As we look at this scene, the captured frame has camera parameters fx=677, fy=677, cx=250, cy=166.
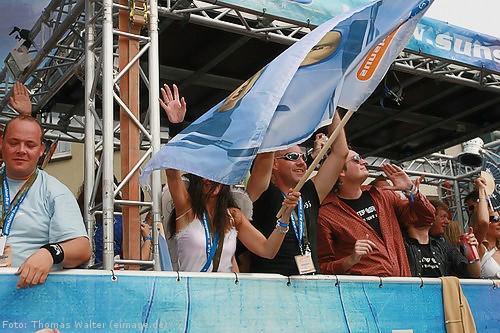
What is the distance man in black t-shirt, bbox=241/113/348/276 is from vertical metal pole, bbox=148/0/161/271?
57cm

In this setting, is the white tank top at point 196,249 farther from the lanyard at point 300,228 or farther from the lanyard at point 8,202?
the lanyard at point 8,202

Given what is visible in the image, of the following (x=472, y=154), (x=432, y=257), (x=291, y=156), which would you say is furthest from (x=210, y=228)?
(x=472, y=154)

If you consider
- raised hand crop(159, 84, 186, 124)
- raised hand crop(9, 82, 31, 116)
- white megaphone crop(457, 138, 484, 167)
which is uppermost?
white megaphone crop(457, 138, 484, 167)

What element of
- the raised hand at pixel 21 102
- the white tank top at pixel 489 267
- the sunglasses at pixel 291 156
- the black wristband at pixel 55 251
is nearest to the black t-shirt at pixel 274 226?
the sunglasses at pixel 291 156

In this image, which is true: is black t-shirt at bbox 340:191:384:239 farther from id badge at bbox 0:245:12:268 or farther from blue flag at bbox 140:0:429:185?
id badge at bbox 0:245:12:268

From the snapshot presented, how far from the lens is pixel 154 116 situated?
167 inches

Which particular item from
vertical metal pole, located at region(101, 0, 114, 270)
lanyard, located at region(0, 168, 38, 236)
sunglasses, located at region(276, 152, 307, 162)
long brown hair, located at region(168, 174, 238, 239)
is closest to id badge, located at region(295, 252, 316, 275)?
long brown hair, located at region(168, 174, 238, 239)

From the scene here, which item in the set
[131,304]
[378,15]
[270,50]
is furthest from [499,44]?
[131,304]

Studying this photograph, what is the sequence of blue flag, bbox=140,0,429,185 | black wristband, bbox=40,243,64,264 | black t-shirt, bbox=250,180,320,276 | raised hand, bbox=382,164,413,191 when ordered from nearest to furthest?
black wristband, bbox=40,243,64,264 < blue flag, bbox=140,0,429,185 < black t-shirt, bbox=250,180,320,276 < raised hand, bbox=382,164,413,191

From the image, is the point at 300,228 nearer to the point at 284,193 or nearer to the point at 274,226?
the point at 274,226

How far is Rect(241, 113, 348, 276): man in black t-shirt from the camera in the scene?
12.2ft

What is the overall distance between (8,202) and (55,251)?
438 mm

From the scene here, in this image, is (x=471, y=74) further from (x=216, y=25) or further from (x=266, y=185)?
(x=266, y=185)

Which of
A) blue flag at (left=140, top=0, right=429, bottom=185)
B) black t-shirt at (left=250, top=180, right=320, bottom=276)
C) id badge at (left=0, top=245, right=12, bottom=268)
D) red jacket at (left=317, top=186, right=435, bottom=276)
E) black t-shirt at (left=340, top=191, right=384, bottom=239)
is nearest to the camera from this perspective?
id badge at (left=0, top=245, right=12, bottom=268)
